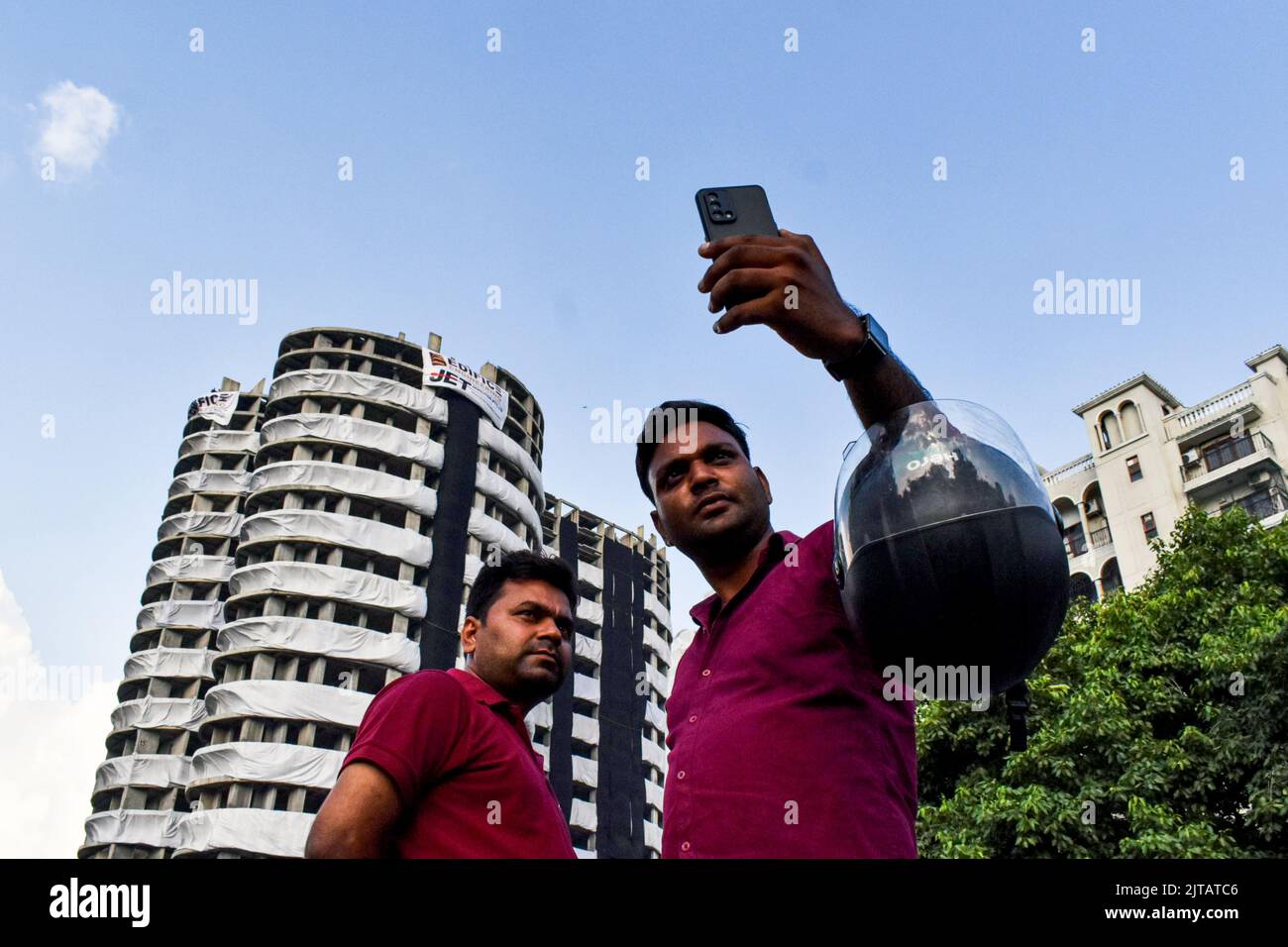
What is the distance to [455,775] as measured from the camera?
2.07 metres

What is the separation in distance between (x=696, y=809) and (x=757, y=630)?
1.23ft

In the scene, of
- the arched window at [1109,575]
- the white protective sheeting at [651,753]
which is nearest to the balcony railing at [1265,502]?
the arched window at [1109,575]

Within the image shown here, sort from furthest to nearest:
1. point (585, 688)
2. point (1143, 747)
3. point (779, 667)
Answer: point (585, 688) < point (1143, 747) < point (779, 667)

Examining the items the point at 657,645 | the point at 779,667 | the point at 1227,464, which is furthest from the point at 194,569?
the point at 779,667

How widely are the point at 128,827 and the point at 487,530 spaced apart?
19.3m

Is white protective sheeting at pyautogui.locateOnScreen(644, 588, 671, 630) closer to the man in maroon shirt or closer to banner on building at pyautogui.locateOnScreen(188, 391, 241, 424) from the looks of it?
banner on building at pyautogui.locateOnScreen(188, 391, 241, 424)

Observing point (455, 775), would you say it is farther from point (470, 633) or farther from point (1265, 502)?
point (1265, 502)

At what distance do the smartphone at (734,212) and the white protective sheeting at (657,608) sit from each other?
53.6 metres

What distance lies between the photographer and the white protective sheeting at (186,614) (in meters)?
46.7

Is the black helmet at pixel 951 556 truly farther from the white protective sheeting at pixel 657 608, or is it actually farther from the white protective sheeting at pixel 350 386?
the white protective sheeting at pixel 657 608

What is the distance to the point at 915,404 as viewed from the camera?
6.03 ft
